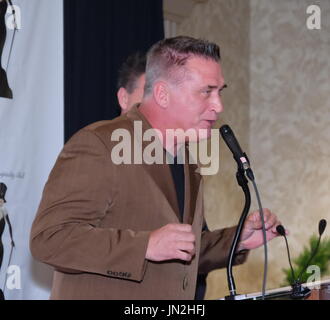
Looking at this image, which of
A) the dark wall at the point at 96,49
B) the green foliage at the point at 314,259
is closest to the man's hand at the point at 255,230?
the dark wall at the point at 96,49

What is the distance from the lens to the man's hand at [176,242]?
5.43 ft

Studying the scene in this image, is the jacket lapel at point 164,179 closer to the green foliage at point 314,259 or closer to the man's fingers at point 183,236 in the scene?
the man's fingers at point 183,236

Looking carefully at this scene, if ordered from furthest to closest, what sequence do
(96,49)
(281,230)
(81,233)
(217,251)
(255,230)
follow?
1. (96,49)
2. (217,251)
3. (255,230)
4. (281,230)
5. (81,233)

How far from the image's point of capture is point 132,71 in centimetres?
333

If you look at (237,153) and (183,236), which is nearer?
(183,236)

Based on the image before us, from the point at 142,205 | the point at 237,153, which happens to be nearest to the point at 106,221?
the point at 142,205

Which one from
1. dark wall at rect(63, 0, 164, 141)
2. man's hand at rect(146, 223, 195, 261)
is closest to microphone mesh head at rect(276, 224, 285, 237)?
man's hand at rect(146, 223, 195, 261)

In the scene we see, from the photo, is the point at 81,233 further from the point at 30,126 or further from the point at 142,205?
the point at 30,126

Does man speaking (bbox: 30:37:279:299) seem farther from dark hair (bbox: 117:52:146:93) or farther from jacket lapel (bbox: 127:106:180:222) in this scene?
dark hair (bbox: 117:52:146:93)

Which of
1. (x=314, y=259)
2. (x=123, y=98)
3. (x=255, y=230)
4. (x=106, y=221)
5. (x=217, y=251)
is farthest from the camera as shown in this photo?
(x=314, y=259)

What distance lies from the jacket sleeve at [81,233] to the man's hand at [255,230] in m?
0.51

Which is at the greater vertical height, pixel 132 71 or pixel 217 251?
pixel 132 71

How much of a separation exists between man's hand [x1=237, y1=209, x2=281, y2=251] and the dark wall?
1572mm

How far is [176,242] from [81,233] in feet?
0.93
